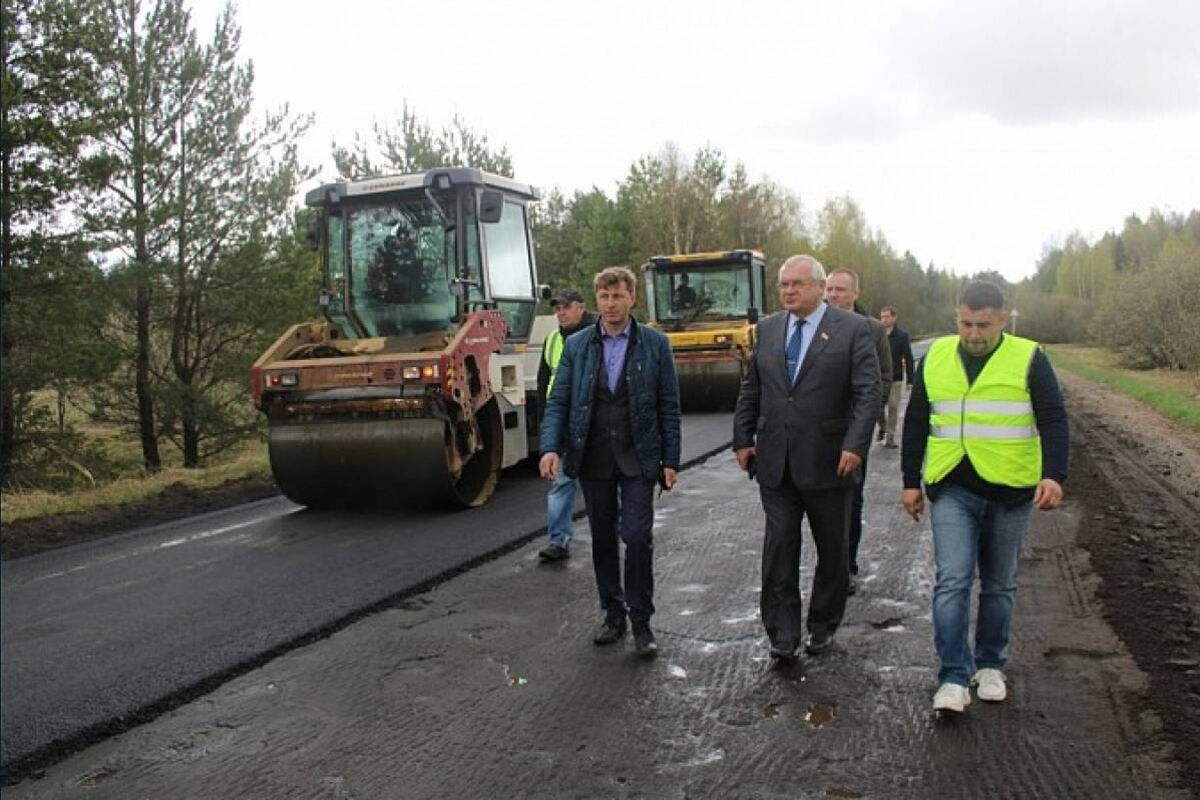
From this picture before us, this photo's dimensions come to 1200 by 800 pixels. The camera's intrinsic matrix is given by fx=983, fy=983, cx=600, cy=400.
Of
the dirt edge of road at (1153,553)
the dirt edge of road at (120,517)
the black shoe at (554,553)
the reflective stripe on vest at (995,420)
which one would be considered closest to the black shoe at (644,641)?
the reflective stripe on vest at (995,420)

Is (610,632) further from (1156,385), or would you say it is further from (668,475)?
(1156,385)

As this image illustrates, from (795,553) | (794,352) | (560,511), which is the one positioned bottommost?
(560,511)

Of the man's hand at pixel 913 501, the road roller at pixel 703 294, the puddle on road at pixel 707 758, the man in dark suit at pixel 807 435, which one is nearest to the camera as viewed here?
the puddle on road at pixel 707 758

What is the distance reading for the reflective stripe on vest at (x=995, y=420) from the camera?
362 cm

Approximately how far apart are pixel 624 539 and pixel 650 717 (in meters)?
1.03

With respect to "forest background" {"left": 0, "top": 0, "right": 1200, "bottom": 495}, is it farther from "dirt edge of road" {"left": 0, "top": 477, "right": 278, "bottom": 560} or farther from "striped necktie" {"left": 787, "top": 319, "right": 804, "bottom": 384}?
"striped necktie" {"left": 787, "top": 319, "right": 804, "bottom": 384}

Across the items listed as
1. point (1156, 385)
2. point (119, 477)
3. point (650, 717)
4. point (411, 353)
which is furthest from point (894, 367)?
point (1156, 385)

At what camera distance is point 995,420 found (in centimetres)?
364

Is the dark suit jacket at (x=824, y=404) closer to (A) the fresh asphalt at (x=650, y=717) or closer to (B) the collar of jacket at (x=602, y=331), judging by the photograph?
(B) the collar of jacket at (x=602, y=331)

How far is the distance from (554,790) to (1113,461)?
935 cm

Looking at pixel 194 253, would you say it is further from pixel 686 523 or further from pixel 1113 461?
pixel 1113 461

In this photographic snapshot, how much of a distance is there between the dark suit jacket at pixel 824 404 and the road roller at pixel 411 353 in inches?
162

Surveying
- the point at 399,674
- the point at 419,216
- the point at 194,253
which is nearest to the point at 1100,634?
the point at 399,674

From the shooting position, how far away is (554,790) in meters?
3.18
